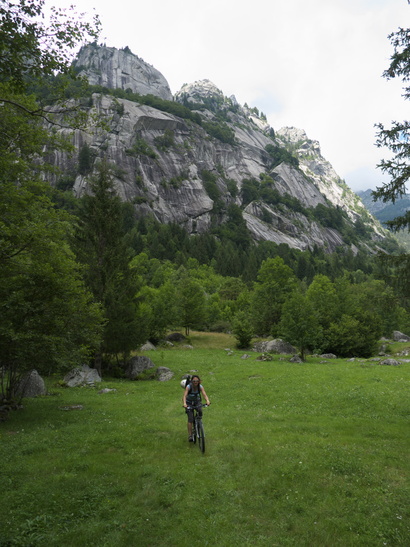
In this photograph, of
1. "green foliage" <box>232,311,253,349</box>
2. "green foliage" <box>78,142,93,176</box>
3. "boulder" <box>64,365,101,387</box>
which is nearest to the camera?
"boulder" <box>64,365,101,387</box>

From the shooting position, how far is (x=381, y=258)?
14.9 m

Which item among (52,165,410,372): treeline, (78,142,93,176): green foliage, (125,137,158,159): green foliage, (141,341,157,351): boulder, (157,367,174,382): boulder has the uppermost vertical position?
(125,137,158,159): green foliage

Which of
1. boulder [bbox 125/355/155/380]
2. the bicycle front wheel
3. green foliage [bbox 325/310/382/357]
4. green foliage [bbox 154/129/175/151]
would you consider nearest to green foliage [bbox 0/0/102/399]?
the bicycle front wheel

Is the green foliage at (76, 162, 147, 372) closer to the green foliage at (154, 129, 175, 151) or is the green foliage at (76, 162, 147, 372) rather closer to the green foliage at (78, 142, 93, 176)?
the green foliage at (78, 142, 93, 176)

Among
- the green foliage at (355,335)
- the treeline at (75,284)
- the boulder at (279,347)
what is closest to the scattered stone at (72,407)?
the treeline at (75,284)

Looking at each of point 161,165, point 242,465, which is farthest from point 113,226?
point 161,165

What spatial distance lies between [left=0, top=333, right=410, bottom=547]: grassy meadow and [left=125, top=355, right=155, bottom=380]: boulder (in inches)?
457

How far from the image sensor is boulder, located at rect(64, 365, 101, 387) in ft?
82.5

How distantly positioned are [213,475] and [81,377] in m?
19.7

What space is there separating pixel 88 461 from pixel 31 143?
41.5 feet

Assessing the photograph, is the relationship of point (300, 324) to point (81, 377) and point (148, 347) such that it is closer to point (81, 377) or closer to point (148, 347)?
point (148, 347)

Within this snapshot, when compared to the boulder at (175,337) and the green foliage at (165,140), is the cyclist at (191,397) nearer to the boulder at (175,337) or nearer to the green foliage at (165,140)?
the boulder at (175,337)

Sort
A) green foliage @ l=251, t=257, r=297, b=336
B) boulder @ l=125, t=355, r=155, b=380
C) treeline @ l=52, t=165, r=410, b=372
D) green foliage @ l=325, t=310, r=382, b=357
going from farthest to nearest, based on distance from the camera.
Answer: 1. green foliage @ l=251, t=257, r=297, b=336
2. green foliage @ l=325, t=310, r=382, b=357
3. boulder @ l=125, t=355, r=155, b=380
4. treeline @ l=52, t=165, r=410, b=372

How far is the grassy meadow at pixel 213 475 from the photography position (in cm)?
687
